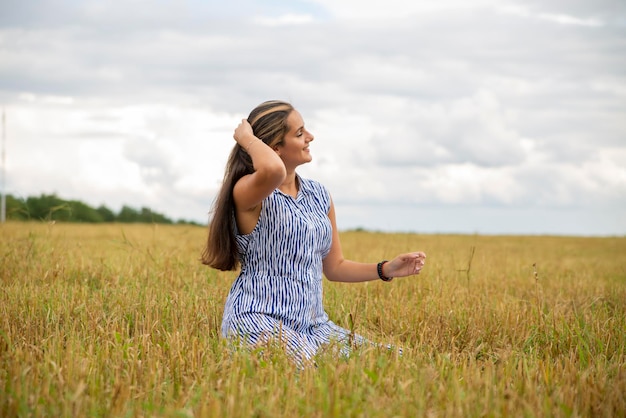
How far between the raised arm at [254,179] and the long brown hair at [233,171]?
6 centimetres

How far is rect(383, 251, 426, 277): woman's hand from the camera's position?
4.52 m

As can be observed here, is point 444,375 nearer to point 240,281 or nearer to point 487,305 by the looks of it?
point 240,281

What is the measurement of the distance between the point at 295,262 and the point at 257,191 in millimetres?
570

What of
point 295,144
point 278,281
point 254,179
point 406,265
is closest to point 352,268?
point 406,265

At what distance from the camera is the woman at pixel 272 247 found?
172 inches

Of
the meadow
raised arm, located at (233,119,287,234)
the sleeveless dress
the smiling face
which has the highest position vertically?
the smiling face

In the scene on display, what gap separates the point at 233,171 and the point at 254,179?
0.39m

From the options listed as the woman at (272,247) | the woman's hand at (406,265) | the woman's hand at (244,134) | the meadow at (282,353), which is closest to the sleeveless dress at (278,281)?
the woman at (272,247)

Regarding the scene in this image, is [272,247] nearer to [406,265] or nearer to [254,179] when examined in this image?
[254,179]

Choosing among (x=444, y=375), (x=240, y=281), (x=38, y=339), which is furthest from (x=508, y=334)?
(x=38, y=339)

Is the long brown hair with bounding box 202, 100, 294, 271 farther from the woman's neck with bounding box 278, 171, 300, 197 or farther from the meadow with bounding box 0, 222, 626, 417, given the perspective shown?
the meadow with bounding box 0, 222, 626, 417

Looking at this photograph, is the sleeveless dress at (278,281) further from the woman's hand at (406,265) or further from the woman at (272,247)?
the woman's hand at (406,265)

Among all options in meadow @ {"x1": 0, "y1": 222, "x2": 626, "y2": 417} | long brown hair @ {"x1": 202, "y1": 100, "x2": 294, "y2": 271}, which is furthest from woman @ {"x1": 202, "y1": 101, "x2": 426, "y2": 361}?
meadow @ {"x1": 0, "y1": 222, "x2": 626, "y2": 417}

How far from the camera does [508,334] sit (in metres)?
5.64
